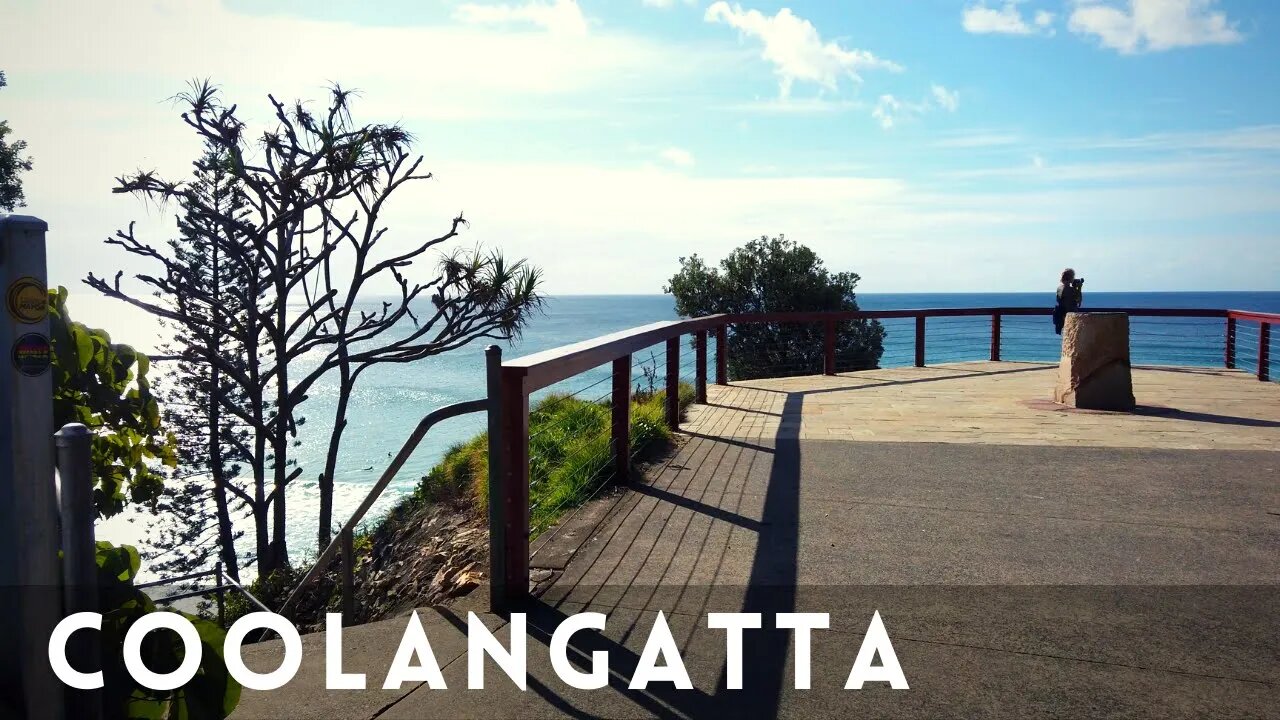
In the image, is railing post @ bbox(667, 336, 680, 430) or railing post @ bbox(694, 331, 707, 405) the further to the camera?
railing post @ bbox(694, 331, 707, 405)

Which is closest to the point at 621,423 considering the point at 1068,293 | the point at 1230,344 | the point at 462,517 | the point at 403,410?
the point at 462,517

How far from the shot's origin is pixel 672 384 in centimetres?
826

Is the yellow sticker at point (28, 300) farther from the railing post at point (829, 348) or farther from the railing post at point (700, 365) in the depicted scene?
the railing post at point (829, 348)

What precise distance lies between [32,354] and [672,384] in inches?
247

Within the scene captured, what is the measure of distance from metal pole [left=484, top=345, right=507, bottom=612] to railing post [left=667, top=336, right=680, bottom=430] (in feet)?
14.6

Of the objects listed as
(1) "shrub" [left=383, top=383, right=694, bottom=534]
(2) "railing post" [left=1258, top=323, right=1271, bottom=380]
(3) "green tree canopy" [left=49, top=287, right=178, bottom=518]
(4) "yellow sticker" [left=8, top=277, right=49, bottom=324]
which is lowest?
(1) "shrub" [left=383, top=383, right=694, bottom=534]

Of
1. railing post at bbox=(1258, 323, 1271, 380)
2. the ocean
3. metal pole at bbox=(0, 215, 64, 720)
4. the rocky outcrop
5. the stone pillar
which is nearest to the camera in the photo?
metal pole at bbox=(0, 215, 64, 720)

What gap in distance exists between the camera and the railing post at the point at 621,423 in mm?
6152

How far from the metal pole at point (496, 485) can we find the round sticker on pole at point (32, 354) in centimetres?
160

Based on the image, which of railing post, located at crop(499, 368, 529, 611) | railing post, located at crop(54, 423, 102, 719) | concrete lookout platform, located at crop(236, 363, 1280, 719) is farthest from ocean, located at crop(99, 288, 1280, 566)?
railing post, located at crop(54, 423, 102, 719)

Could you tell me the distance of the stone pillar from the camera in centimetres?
989

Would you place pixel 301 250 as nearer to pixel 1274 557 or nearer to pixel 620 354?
pixel 620 354

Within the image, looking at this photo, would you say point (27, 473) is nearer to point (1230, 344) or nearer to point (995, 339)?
point (995, 339)

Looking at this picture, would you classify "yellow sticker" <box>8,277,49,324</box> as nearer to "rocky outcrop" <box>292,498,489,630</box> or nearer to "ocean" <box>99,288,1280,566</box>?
"rocky outcrop" <box>292,498,489,630</box>
